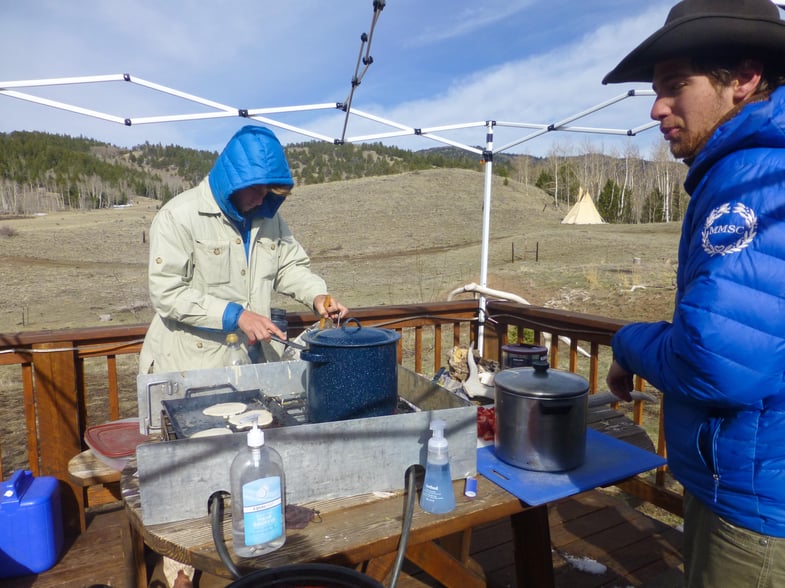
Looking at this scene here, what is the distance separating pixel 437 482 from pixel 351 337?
1.35 ft

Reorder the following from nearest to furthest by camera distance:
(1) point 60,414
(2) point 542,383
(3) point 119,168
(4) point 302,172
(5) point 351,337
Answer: (5) point 351,337 → (2) point 542,383 → (1) point 60,414 → (4) point 302,172 → (3) point 119,168

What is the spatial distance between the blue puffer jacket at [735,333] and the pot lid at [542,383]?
0.81 ft

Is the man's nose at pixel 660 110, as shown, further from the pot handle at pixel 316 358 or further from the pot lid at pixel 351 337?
the pot handle at pixel 316 358

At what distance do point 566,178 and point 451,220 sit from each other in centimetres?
3036

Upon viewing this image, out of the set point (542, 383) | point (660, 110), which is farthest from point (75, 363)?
point (660, 110)

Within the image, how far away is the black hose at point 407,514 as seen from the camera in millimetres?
1077

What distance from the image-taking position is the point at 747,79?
46.5 inches

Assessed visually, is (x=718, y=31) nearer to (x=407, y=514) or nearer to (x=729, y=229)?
(x=729, y=229)

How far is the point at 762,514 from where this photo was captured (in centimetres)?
113

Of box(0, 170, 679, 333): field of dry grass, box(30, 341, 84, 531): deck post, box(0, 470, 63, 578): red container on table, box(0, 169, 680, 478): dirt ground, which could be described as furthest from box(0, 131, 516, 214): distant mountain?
box(0, 470, 63, 578): red container on table

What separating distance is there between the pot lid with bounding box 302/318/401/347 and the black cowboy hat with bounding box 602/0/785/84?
0.93 m

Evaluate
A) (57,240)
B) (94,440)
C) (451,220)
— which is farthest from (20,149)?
(94,440)

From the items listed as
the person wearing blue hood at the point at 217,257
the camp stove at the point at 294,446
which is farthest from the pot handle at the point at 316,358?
the person wearing blue hood at the point at 217,257

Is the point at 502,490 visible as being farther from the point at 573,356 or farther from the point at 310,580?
the point at 573,356
